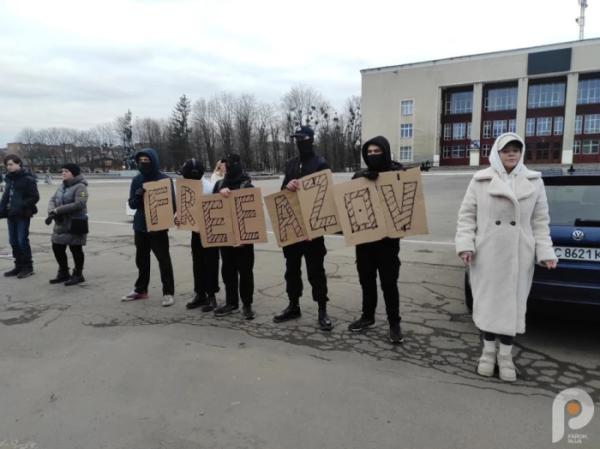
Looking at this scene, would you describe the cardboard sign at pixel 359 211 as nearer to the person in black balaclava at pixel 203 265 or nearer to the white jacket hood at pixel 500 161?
the white jacket hood at pixel 500 161

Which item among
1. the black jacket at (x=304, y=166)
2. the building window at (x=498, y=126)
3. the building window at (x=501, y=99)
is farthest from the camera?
the building window at (x=498, y=126)

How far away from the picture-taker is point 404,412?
2998 mm

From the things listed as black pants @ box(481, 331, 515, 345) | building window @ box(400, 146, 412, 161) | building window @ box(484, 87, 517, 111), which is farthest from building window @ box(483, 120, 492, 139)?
black pants @ box(481, 331, 515, 345)

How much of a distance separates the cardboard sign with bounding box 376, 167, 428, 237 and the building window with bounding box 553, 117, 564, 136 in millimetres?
72960

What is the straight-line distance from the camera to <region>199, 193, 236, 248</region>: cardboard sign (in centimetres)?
504

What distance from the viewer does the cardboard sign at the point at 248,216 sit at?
4988mm

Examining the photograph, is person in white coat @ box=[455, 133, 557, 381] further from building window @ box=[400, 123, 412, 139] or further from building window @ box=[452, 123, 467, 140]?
building window @ box=[452, 123, 467, 140]

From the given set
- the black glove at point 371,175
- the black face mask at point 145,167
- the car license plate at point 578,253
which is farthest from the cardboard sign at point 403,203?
the black face mask at point 145,167

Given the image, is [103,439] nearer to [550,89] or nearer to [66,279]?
[66,279]

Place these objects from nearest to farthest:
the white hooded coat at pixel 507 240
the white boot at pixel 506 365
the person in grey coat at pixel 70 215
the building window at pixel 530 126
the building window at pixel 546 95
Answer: the white hooded coat at pixel 507 240, the white boot at pixel 506 365, the person in grey coat at pixel 70 215, the building window at pixel 546 95, the building window at pixel 530 126

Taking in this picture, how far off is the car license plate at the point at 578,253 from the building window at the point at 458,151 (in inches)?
2856

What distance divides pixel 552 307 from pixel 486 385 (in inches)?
41.8

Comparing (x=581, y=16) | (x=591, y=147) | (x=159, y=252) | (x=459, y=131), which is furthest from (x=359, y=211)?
(x=581, y=16)

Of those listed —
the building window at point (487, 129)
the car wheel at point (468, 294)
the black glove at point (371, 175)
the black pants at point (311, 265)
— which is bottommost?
the car wheel at point (468, 294)
